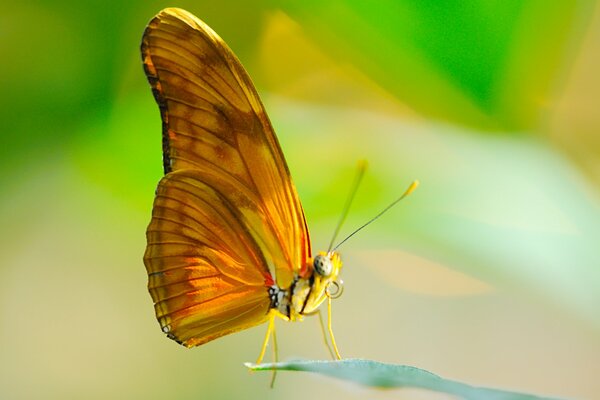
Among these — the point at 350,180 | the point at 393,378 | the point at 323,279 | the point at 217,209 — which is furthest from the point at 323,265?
the point at 393,378

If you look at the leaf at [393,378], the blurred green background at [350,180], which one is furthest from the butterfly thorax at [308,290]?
the leaf at [393,378]

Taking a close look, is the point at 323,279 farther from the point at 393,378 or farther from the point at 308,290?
the point at 393,378

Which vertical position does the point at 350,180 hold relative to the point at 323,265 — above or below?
above

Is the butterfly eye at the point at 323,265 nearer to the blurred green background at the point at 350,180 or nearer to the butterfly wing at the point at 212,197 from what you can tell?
the butterfly wing at the point at 212,197

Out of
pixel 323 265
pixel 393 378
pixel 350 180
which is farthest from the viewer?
pixel 350 180

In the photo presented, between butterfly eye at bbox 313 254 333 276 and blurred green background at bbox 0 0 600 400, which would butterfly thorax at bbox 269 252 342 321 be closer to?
butterfly eye at bbox 313 254 333 276

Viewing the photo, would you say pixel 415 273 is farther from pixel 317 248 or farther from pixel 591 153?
pixel 591 153

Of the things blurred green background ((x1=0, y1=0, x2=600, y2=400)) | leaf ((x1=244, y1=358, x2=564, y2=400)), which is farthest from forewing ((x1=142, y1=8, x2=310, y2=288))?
leaf ((x1=244, y1=358, x2=564, y2=400))
